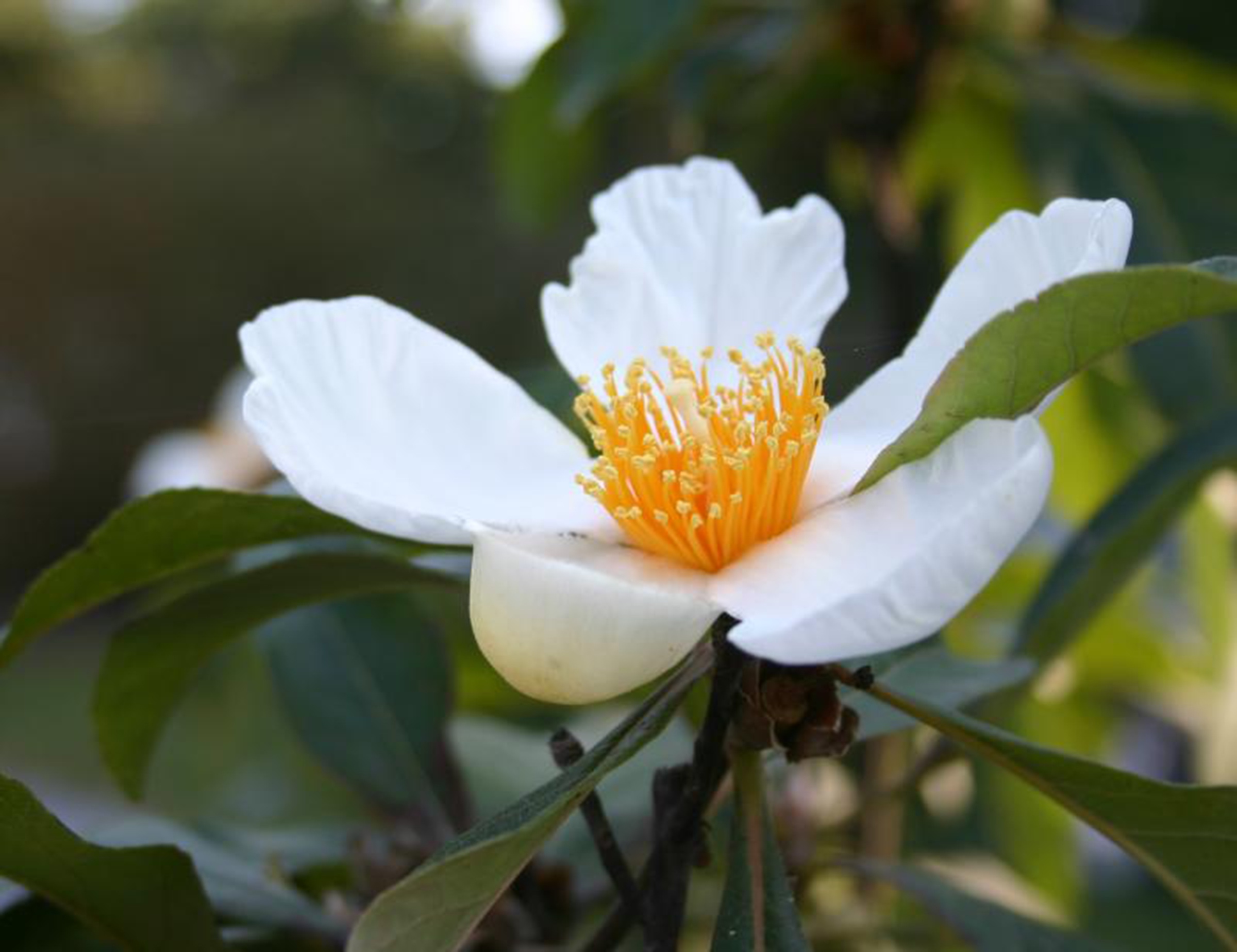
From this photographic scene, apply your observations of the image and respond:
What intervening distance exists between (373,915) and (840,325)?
1947 millimetres

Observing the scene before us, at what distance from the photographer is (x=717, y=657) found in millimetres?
565

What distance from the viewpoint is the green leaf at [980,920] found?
762 millimetres

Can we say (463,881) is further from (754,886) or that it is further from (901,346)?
(901,346)

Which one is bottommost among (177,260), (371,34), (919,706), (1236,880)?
(1236,880)

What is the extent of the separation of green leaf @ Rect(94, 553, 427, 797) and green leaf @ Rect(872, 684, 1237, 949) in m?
0.26

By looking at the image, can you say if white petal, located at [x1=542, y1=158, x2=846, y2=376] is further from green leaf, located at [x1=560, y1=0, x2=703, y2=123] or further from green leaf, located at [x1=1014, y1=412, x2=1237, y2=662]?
green leaf, located at [x1=560, y1=0, x2=703, y2=123]

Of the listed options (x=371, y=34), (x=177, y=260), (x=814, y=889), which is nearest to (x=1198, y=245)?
(x=814, y=889)

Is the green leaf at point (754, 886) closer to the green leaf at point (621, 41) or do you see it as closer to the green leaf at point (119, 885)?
the green leaf at point (119, 885)

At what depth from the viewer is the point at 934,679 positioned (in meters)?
0.74

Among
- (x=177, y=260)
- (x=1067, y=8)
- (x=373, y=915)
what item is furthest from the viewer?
(x=177, y=260)

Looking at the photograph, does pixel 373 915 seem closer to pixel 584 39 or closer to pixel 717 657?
pixel 717 657

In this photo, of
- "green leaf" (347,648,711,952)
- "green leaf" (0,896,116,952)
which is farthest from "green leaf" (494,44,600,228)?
"green leaf" (347,648,711,952)

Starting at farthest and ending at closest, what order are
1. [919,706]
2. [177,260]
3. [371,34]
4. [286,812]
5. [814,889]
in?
[371,34] → [177,260] → [286,812] → [814,889] → [919,706]

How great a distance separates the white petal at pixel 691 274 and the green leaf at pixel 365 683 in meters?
0.24
